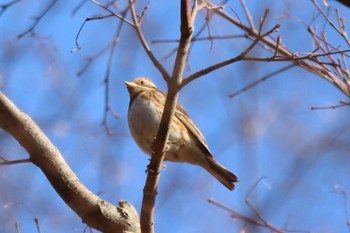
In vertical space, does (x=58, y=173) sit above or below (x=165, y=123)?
below

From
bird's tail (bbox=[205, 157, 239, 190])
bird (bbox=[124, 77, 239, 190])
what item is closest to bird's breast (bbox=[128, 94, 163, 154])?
bird (bbox=[124, 77, 239, 190])

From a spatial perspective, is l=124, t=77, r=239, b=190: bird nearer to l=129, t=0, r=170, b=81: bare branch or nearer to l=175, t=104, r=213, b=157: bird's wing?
l=175, t=104, r=213, b=157: bird's wing

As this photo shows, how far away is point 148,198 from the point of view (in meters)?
3.53

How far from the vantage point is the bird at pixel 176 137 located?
4723mm

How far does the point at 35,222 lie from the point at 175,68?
1.16m

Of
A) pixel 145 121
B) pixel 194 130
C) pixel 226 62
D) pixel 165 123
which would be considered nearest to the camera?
pixel 226 62

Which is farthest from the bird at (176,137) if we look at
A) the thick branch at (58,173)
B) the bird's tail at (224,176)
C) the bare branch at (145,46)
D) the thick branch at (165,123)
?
the bare branch at (145,46)

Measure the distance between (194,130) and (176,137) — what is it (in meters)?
0.20

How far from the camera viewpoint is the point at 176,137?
481cm

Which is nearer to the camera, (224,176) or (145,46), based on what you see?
(145,46)

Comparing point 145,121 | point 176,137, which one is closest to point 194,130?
point 176,137

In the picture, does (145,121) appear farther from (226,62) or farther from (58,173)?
(226,62)

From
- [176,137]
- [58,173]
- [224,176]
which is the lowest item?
[58,173]

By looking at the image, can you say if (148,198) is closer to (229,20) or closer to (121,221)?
(121,221)
